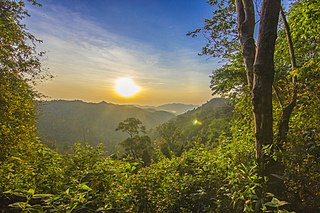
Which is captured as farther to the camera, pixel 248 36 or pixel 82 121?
pixel 82 121

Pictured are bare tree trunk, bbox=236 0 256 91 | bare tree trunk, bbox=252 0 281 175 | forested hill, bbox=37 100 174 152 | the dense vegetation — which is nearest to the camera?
the dense vegetation

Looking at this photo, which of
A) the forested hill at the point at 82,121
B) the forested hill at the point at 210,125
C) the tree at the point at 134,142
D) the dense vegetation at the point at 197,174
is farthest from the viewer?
the forested hill at the point at 82,121

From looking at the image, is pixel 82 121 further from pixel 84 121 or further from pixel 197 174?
pixel 197 174

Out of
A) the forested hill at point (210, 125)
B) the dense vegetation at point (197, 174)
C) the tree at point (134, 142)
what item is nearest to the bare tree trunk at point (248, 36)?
the dense vegetation at point (197, 174)

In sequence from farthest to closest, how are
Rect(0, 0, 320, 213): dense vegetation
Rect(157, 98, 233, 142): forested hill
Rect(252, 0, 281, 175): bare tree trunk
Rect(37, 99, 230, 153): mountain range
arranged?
Rect(37, 99, 230, 153): mountain range < Rect(157, 98, 233, 142): forested hill < Rect(252, 0, 281, 175): bare tree trunk < Rect(0, 0, 320, 213): dense vegetation

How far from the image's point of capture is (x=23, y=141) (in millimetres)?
5250

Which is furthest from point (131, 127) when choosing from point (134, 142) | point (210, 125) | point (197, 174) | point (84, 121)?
point (84, 121)

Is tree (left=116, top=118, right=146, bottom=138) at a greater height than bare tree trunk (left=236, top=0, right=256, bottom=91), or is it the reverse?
bare tree trunk (left=236, top=0, right=256, bottom=91)

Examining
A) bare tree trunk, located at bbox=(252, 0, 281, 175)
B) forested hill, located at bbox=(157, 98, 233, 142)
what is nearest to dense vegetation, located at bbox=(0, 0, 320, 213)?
bare tree trunk, located at bbox=(252, 0, 281, 175)

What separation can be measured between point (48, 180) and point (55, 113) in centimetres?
18842

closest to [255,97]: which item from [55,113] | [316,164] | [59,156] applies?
[316,164]

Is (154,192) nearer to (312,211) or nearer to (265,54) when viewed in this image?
(312,211)

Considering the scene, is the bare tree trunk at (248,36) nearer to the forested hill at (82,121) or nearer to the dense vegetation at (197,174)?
the dense vegetation at (197,174)

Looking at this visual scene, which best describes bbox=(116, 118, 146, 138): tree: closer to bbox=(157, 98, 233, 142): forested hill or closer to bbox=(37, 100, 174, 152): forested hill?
bbox=(157, 98, 233, 142): forested hill
